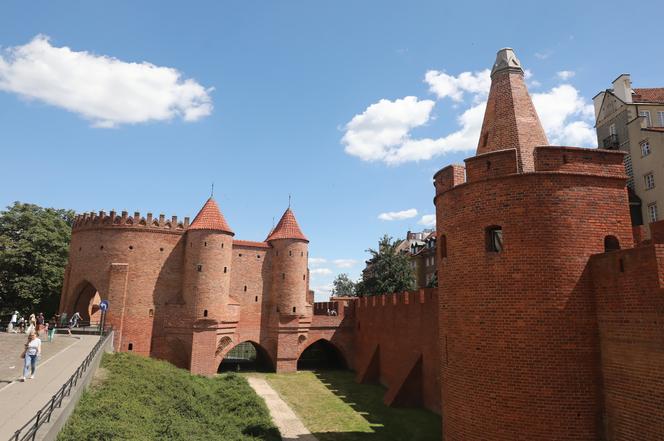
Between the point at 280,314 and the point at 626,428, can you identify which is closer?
the point at 626,428

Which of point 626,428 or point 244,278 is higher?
point 244,278

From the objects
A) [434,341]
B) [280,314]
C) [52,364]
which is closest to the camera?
[52,364]

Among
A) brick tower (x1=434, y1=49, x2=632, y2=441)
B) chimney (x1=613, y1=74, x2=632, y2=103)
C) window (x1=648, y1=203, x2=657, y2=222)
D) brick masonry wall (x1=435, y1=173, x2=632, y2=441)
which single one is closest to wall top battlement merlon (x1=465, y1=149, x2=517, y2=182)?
brick tower (x1=434, y1=49, x2=632, y2=441)

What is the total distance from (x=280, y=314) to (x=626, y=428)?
25988 mm

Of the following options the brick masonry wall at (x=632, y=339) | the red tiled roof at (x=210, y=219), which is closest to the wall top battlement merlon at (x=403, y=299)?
the red tiled roof at (x=210, y=219)

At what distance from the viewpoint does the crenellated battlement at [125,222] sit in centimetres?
3053

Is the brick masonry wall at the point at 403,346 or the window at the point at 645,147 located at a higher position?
the window at the point at 645,147

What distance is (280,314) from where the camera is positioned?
32.7 m

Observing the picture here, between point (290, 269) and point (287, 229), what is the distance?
122 inches

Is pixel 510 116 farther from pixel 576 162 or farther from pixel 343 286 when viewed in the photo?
pixel 343 286

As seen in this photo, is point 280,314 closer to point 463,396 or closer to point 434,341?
point 434,341

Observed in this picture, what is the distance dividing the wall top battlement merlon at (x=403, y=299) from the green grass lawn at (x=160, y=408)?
9.09m

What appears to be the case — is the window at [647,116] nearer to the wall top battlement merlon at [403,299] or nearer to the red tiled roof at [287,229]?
the wall top battlement merlon at [403,299]

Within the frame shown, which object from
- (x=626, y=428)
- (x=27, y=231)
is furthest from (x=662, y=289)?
(x=27, y=231)
